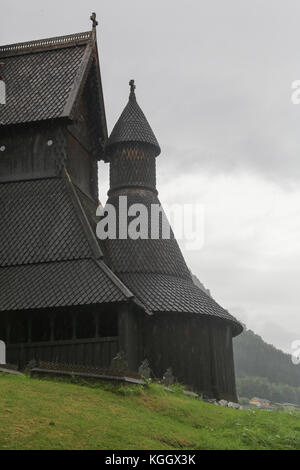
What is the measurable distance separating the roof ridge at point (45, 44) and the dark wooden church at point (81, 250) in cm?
5

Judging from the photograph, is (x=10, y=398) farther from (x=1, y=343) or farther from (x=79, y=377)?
(x=1, y=343)

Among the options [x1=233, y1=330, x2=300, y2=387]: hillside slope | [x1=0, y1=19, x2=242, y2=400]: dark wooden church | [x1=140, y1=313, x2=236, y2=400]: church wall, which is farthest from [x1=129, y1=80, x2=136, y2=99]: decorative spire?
[x1=233, y1=330, x2=300, y2=387]: hillside slope

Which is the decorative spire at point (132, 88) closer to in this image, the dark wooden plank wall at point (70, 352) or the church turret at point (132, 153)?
the church turret at point (132, 153)

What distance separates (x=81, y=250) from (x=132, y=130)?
9.71m

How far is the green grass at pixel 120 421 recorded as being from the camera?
13523 mm

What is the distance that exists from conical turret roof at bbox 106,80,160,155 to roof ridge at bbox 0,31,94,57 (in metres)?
4.29

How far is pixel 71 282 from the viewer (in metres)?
25.2

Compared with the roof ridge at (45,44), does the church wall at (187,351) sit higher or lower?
lower

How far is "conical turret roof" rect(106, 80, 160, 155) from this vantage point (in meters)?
33.6

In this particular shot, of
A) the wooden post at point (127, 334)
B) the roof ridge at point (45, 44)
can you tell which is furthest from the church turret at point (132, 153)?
the wooden post at point (127, 334)

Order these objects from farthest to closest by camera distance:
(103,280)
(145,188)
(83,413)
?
(145,188) → (103,280) → (83,413)

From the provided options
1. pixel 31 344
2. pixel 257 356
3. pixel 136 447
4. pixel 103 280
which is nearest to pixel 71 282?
pixel 103 280

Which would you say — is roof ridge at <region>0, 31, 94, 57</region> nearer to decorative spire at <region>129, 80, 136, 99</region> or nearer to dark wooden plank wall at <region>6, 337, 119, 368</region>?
decorative spire at <region>129, 80, 136, 99</region>
